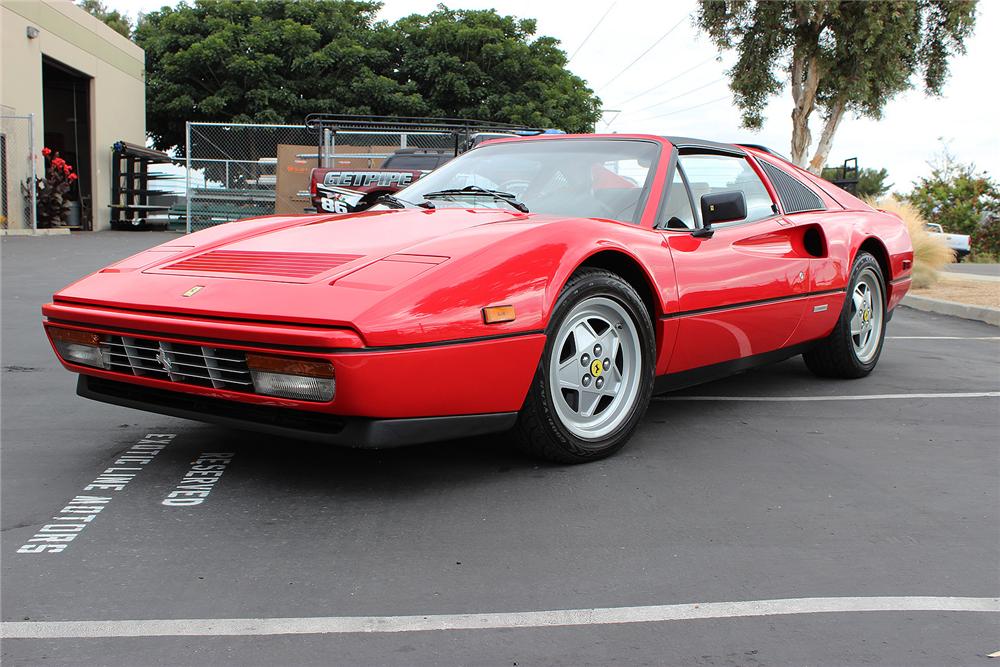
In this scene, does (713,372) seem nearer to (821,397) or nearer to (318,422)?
(821,397)

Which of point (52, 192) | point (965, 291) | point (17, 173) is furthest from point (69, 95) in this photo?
point (965, 291)

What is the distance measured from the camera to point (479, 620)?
83.9 inches

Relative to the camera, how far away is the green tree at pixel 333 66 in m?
31.3

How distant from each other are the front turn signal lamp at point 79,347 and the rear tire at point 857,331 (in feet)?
11.7

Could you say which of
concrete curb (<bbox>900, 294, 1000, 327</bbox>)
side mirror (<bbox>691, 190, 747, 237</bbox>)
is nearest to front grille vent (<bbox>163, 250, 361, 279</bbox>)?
side mirror (<bbox>691, 190, 747, 237</bbox>)

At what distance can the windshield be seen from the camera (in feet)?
12.5

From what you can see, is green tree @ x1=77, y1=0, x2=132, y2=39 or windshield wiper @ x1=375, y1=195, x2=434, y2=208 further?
green tree @ x1=77, y1=0, x2=132, y2=39

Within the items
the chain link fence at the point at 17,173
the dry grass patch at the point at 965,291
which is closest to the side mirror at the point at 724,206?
the dry grass patch at the point at 965,291

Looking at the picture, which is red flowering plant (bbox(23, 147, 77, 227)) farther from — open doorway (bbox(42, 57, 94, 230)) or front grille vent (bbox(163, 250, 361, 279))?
front grille vent (bbox(163, 250, 361, 279))

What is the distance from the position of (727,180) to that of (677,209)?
0.60 meters

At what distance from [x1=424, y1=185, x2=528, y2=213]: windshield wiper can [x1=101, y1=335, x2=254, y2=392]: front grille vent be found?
4.57 ft

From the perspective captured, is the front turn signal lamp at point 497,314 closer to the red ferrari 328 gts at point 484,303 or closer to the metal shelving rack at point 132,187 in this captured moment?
the red ferrari 328 gts at point 484,303

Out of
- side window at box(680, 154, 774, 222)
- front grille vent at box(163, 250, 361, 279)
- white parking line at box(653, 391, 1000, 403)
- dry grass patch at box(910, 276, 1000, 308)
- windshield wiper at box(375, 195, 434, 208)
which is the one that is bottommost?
dry grass patch at box(910, 276, 1000, 308)

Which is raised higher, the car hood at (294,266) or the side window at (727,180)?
the side window at (727,180)
